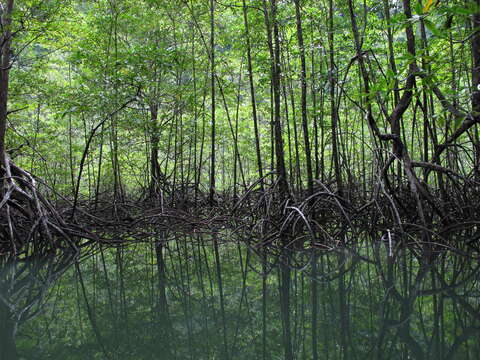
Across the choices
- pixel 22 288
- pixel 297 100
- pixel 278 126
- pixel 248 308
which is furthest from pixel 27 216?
pixel 297 100

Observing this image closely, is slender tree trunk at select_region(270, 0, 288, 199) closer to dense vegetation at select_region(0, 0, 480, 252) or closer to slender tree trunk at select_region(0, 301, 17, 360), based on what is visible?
dense vegetation at select_region(0, 0, 480, 252)

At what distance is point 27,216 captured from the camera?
11.8ft

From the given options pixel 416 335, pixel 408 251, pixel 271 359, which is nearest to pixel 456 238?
pixel 408 251

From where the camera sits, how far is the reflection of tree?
1.47 meters

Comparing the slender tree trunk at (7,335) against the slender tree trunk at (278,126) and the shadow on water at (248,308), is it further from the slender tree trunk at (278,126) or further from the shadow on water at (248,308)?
the slender tree trunk at (278,126)

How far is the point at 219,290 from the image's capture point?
199 cm

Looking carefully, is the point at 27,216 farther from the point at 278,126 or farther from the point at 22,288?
the point at 278,126

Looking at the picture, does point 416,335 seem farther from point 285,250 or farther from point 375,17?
point 375,17

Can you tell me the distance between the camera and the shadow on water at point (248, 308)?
1.26 m

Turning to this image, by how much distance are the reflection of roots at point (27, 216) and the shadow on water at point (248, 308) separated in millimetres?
546

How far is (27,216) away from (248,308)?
9.53 feet

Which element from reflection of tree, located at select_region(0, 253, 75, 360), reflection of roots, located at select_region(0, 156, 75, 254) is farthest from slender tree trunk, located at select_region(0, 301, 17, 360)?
reflection of roots, located at select_region(0, 156, 75, 254)

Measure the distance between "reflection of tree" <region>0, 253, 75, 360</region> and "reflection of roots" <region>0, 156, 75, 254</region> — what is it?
313mm

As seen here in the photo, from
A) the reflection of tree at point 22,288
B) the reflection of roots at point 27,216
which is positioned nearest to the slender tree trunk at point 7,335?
the reflection of tree at point 22,288
